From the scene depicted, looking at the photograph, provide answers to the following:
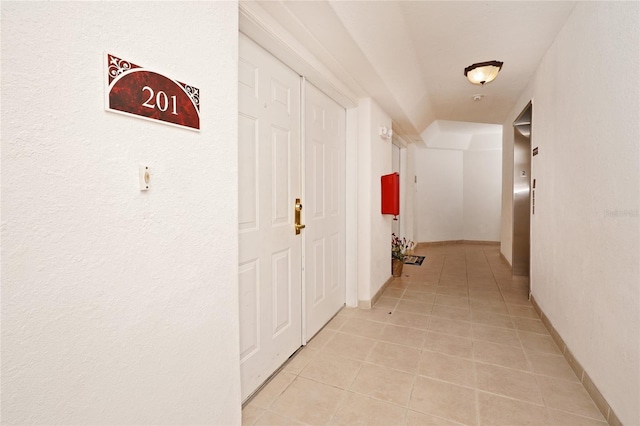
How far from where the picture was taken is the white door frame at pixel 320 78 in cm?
173

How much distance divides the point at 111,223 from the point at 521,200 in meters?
5.12

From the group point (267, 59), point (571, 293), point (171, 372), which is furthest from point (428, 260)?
point (171, 372)

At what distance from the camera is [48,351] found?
2.69ft

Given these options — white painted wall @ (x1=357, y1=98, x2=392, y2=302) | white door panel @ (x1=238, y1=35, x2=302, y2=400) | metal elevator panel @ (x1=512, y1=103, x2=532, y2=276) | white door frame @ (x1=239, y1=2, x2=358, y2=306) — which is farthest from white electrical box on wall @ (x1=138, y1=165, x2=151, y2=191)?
metal elevator panel @ (x1=512, y1=103, x2=532, y2=276)

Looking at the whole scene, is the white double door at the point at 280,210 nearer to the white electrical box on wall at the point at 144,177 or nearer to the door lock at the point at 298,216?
the door lock at the point at 298,216

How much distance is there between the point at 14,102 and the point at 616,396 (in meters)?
2.67

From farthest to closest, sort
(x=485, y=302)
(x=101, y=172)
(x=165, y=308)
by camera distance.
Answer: (x=485, y=302)
(x=165, y=308)
(x=101, y=172)

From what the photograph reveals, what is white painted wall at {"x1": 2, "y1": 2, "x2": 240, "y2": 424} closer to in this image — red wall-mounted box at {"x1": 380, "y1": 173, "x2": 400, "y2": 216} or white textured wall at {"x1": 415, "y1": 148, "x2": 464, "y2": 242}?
red wall-mounted box at {"x1": 380, "y1": 173, "x2": 400, "y2": 216}

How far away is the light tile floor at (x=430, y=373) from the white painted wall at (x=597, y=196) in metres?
0.27

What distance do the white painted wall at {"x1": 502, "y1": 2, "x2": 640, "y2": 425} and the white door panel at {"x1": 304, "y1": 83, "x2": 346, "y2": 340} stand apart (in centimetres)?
187

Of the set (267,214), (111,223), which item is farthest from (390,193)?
(111,223)

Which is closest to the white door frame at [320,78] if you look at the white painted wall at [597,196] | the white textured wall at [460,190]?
the white painted wall at [597,196]

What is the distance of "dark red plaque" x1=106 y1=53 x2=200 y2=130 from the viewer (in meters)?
0.96

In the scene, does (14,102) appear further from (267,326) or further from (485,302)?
Answer: (485,302)
